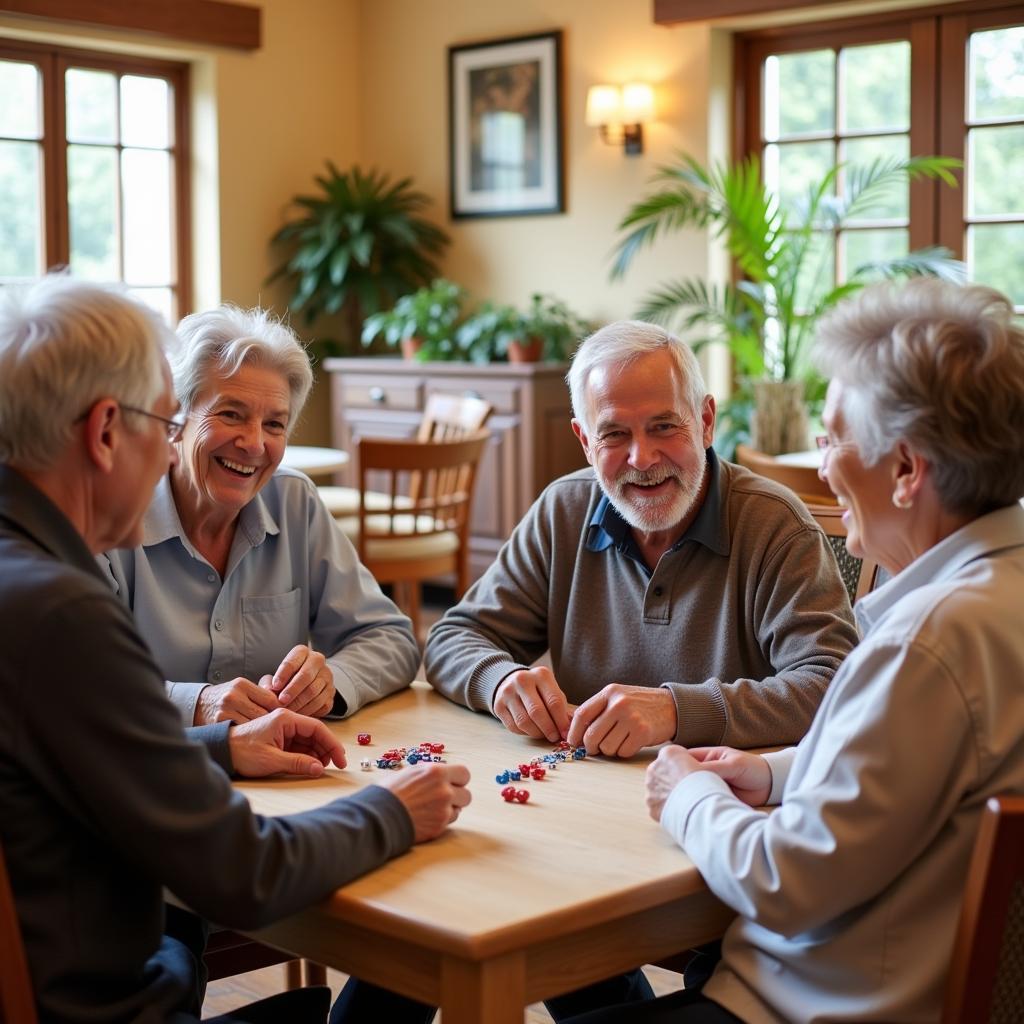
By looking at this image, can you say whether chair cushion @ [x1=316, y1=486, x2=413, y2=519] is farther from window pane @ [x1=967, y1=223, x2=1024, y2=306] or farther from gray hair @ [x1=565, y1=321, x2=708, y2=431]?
gray hair @ [x1=565, y1=321, x2=708, y2=431]

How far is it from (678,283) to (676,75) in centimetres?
91

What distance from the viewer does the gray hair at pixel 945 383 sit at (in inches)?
54.4

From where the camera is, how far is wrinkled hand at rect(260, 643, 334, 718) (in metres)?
2.01

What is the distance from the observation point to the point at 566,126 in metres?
6.69

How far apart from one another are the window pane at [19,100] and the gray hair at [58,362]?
215 inches

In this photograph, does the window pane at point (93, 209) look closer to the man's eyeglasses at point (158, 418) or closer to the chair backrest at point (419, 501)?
the chair backrest at point (419, 501)

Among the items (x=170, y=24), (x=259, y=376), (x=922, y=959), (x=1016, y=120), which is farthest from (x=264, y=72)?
(x=922, y=959)

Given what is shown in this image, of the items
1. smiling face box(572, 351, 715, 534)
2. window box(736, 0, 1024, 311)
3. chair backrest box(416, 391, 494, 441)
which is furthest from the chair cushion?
smiling face box(572, 351, 715, 534)

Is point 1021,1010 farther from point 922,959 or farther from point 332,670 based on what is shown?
point 332,670

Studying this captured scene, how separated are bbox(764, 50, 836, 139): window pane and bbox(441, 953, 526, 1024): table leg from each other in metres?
5.27

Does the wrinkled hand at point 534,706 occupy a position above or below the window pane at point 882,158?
below

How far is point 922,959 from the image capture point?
134 centimetres

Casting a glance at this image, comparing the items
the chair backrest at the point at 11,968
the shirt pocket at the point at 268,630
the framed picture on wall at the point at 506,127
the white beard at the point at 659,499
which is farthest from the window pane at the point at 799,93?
the chair backrest at the point at 11,968

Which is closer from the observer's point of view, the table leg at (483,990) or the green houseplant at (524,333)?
the table leg at (483,990)
